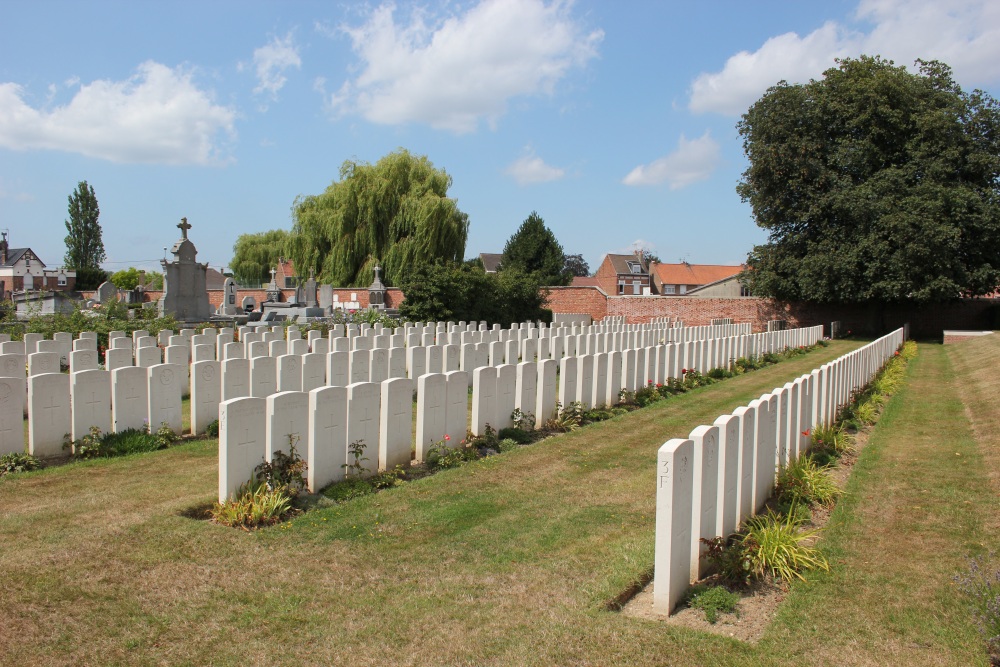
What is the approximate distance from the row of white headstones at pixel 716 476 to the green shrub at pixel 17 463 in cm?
679

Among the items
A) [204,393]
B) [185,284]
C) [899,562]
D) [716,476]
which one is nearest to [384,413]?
[204,393]

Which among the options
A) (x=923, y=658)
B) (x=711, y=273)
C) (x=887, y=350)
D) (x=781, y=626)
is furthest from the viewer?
(x=711, y=273)

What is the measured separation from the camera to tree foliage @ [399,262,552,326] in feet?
85.5

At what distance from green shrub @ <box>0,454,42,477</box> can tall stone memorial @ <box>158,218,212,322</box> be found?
17.9 m

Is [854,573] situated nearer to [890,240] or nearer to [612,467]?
[612,467]

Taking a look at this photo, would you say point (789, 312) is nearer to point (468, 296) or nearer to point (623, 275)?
point (468, 296)

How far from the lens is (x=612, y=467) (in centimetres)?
828

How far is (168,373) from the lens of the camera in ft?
30.2

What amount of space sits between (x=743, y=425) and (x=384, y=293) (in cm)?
3233

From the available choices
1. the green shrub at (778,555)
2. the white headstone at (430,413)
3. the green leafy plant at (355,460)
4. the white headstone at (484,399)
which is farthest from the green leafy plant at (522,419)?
the green shrub at (778,555)

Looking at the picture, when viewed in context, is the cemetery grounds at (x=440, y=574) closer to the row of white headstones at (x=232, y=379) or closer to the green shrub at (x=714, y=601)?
the green shrub at (x=714, y=601)

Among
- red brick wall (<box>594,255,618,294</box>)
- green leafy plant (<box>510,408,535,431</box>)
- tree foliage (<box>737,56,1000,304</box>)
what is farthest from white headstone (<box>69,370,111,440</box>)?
red brick wall (<box>594,255,618,294</box>)

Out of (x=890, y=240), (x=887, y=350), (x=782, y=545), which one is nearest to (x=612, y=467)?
(x=782, y=545)

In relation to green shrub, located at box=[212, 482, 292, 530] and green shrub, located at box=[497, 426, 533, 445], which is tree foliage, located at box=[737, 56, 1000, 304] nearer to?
green shrub, located at box=[497, 426, 533, 445]
